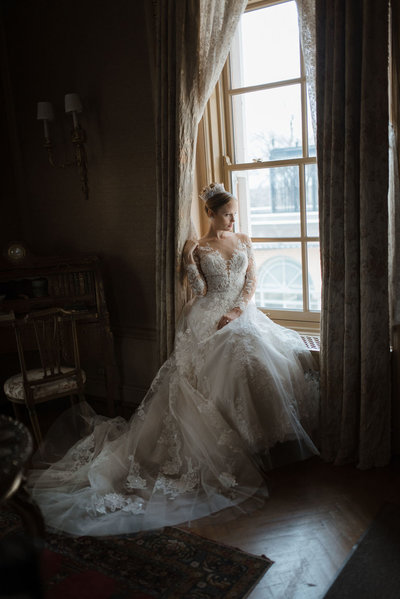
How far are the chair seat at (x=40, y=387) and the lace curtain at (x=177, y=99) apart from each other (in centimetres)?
64

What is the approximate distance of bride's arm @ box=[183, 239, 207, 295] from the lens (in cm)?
342

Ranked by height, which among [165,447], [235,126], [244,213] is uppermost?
[235,126]

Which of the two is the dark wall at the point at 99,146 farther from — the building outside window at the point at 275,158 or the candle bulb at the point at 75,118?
the building outside window at the point at 275,158

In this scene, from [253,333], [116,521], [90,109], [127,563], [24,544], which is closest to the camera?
[24,544]

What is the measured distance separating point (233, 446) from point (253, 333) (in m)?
0.65

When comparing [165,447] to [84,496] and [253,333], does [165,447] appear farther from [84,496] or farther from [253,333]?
[253,333]

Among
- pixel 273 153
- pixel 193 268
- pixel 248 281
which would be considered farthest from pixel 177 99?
pixel 248 281

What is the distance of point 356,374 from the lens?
9.75ft

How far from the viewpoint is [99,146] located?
4055 mm

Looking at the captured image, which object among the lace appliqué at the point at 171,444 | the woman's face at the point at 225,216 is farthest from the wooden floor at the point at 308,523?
the woman's face at the point at 225,216

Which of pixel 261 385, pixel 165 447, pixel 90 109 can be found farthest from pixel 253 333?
pixel 90 109

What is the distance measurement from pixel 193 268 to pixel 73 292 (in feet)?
3.43

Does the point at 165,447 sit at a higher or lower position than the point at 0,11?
lower

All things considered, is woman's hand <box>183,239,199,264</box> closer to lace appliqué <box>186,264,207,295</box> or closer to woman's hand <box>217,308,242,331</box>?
lace appliqué <box>186,264,207,295</box>
